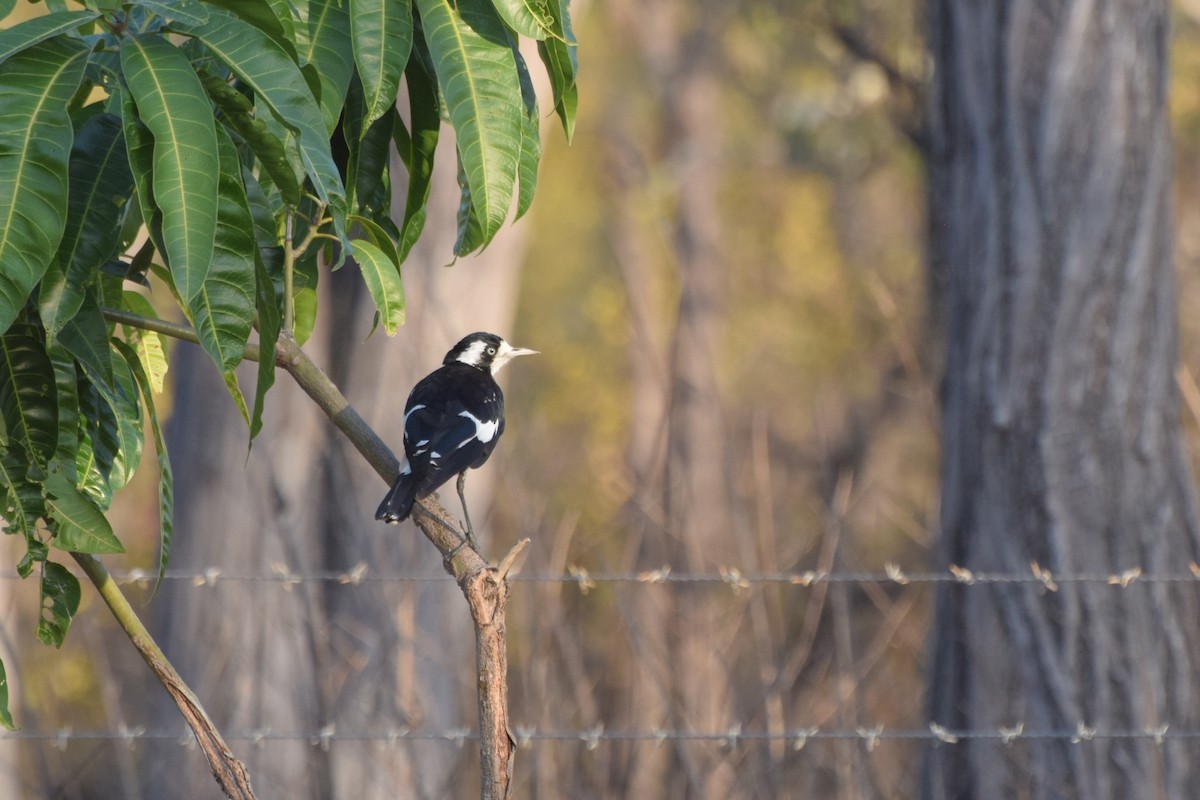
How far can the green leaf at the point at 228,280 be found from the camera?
1594 millimetres

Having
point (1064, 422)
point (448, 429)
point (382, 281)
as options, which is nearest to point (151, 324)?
point (382, 281)

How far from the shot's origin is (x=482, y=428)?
321cm

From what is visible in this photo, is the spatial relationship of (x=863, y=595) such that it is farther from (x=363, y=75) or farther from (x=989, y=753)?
(x=363, y=75)

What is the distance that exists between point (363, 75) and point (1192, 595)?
153 inches

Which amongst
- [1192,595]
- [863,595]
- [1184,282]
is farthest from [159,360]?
[1184,282]

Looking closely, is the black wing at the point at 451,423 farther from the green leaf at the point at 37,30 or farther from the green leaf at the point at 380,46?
the green leaf at the point at 37,30

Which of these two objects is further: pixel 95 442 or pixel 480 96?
pixel 95 442

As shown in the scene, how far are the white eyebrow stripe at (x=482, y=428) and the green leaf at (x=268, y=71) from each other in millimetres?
1597

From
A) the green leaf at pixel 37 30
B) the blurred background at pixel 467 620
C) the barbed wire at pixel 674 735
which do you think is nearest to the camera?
the green leaf at pixel 37 30

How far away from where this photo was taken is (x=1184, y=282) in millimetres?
13688

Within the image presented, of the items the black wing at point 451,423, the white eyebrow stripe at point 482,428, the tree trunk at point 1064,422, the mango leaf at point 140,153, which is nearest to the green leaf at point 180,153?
the mango leaf at point 140,153

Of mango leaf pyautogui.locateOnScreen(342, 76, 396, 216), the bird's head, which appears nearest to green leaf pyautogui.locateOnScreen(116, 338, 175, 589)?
mango leaf pyautogui.locateOnScreen(342, 76, 396, 216)

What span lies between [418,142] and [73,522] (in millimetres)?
826

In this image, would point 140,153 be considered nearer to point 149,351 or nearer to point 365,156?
point 365,156
